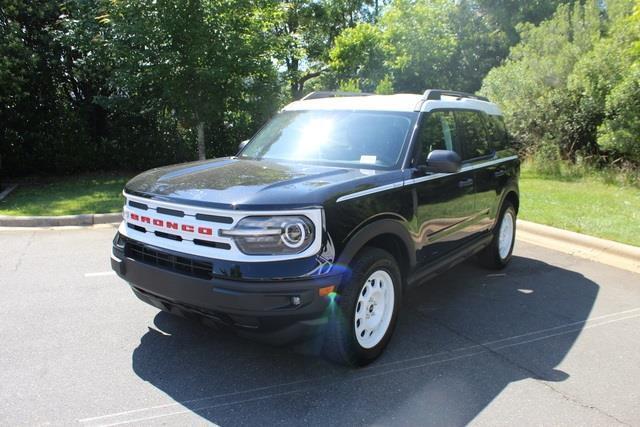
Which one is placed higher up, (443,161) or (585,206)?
(443,161)

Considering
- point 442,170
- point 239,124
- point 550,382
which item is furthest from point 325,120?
point 239,124

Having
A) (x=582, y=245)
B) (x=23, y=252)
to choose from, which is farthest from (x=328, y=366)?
(x=582, y=245)

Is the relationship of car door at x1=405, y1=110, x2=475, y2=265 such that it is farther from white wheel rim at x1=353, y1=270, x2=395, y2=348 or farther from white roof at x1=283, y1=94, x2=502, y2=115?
white wheel rim at x1=353, y1=270, x2=395, y2=348

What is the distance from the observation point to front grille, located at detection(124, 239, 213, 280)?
132 inches

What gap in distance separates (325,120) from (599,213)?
19.9ft

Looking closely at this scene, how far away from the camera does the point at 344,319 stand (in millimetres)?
3445

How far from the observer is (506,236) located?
6332 mm

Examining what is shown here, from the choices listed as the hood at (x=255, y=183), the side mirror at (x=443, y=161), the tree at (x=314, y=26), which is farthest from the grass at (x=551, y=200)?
the tree at (x=314, y=26)

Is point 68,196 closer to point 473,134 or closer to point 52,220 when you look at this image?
point 52,220

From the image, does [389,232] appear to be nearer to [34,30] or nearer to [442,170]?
[442,170]

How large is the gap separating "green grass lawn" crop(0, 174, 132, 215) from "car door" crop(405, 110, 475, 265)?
6.09 m

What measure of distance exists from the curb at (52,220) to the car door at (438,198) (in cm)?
577

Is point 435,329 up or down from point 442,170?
Answer: down

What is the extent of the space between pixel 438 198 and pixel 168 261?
2250 mm
